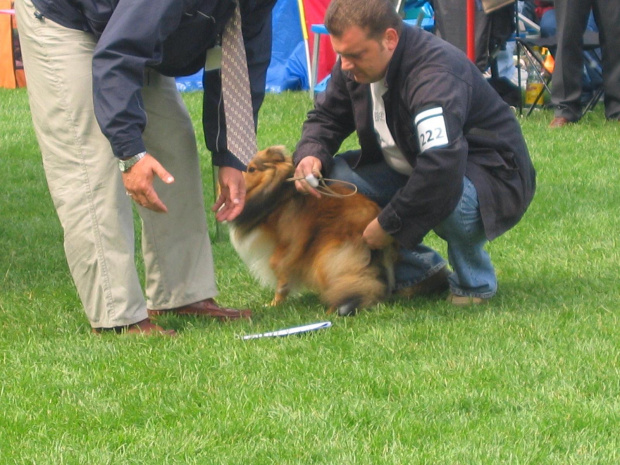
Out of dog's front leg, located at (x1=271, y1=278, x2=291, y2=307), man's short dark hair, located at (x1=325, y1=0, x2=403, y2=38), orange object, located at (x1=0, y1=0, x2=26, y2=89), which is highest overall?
man's short dark hair, located at (x1=325, y1=0, x2=403, y2=38)

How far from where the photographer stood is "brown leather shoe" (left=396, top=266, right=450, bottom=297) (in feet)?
15.0

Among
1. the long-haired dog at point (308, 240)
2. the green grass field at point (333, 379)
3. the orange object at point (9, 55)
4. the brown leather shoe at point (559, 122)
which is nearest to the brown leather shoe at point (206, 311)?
the green grass field at point (333, 379)

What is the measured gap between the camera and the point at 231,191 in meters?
4.05

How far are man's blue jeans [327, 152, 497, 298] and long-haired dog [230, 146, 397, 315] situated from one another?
13 cm

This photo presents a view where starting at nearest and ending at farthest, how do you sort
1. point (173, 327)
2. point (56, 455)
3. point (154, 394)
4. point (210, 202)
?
point (56, 455), point (154, 394), point (173, 327), point (210, 202)

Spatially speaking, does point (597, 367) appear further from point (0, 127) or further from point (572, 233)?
point (0, 127)

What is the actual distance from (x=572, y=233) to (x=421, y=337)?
6.49 ft

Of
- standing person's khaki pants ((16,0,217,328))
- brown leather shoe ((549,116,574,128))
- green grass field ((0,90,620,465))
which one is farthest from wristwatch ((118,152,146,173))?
brown leather shoe ((549,116,574,128))

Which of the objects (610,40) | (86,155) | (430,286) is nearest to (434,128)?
(430,286)

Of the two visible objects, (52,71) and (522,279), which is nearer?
(52,71)

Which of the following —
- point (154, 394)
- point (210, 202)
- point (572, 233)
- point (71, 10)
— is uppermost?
point (71, 10)

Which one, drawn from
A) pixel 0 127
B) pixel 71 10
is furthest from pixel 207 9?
pixel 0 127

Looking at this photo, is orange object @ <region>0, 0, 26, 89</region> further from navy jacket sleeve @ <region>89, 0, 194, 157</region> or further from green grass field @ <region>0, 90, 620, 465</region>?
navy jacket sleeve @ <region>89, 0, 194, 157</region>

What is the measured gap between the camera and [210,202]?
21.4 ft
